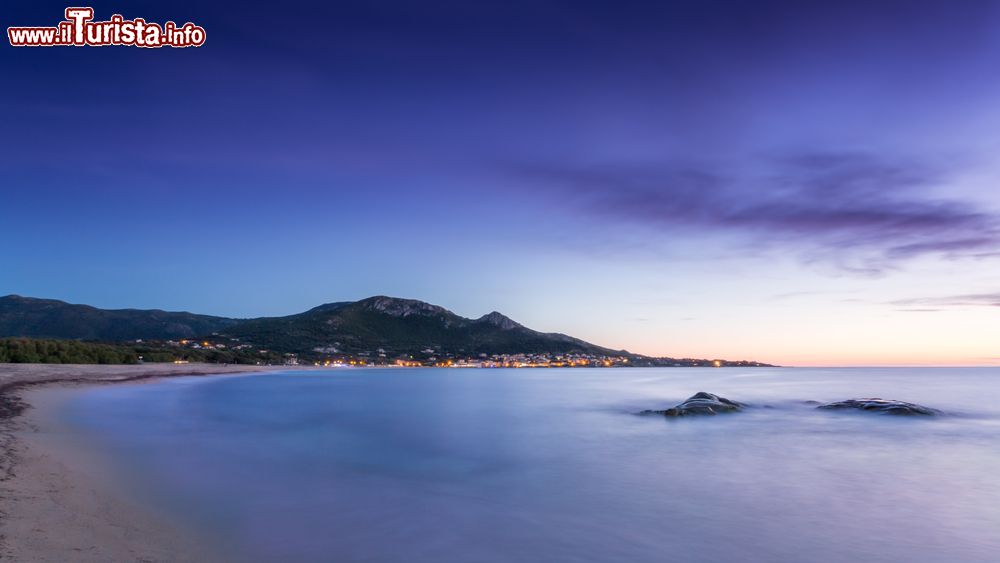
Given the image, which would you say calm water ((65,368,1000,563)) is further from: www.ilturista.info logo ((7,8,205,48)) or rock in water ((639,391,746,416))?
www.ilturista.info logo ((7,8,205,48))

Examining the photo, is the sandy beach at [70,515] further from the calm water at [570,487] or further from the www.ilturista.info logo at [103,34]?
the www.ilturista.info logo at [103,34]

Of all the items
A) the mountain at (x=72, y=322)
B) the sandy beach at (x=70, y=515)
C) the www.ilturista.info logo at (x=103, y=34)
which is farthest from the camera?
the mountain at (x=72, y=322)

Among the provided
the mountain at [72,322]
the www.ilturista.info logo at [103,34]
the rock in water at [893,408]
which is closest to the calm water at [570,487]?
the rock in water at [893,408]

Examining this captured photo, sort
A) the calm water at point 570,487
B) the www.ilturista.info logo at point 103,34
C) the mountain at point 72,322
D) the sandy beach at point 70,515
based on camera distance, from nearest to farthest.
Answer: the sandy beach at point 70,515 → the calm water at point 570,487 → the www.ilturista.info logo at point 103,34 → the mountain at point 72,322

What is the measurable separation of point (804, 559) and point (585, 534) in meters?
3.76

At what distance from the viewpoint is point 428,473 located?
15.8 meters

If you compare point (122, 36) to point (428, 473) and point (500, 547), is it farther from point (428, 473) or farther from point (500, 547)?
point (500, 547)

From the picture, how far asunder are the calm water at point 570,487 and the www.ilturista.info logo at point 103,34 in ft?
56.8

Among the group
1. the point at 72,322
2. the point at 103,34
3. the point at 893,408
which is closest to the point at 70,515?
the point at 103,34

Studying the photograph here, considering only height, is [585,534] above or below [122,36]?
below

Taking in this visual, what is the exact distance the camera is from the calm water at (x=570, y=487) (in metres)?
9.56

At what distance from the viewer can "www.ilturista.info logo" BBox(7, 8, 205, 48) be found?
2461 cm

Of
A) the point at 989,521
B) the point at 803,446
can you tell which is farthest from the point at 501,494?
the point at 803,446

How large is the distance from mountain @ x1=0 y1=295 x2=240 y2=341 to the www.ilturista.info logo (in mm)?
167478
